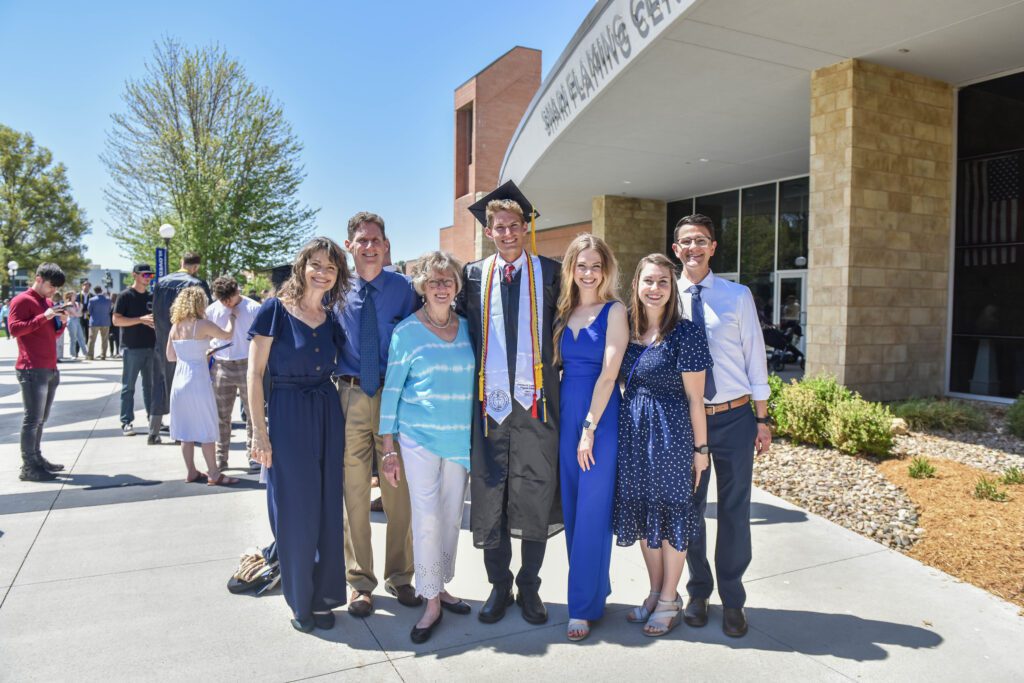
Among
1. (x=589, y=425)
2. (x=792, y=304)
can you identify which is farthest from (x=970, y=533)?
(x=792, y=304)

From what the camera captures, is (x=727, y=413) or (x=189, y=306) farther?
(x=189, y=306)

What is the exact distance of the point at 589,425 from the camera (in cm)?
306

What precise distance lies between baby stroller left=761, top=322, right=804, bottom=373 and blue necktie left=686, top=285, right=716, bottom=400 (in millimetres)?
10691

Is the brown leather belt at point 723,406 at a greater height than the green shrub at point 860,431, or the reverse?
the brown leather belt at point 723,406

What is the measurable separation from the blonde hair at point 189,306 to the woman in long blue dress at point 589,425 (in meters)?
4.32

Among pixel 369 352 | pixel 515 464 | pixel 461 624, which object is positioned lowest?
pixel 461 624

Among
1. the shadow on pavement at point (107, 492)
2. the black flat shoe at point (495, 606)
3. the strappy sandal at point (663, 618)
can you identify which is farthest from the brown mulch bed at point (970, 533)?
the shadow on pavement at point (107, 492)

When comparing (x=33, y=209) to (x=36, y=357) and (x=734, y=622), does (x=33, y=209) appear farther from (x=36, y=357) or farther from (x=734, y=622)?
(x=734, y=622)

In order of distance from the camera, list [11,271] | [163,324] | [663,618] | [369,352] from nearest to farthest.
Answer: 1. [663,618]
2. [369,352]
3. [163,324]
4. [11,271]

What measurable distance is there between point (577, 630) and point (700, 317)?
65.9 inches

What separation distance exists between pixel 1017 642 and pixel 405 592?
3051 millimetres

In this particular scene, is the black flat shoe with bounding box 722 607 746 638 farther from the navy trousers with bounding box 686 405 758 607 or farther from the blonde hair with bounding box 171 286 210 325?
the blonde hair with bounding box 171 286 210 325

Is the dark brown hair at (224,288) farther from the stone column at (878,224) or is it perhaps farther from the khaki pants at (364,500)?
the stone column at (878,224)

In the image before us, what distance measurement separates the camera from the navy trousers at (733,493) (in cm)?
314
